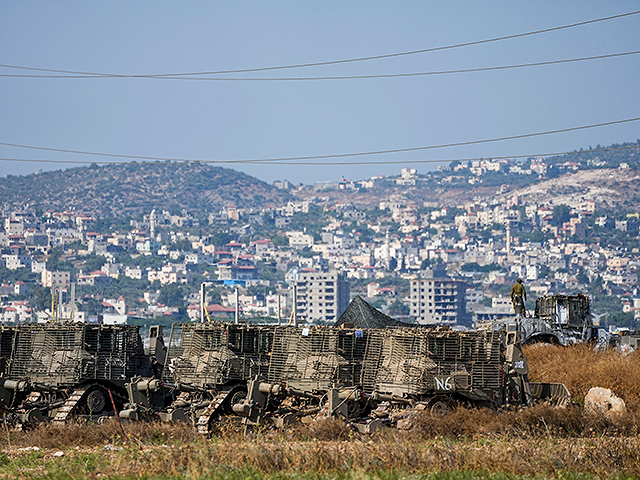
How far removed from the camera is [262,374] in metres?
24.3

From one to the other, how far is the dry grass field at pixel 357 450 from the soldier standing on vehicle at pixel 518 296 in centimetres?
1635

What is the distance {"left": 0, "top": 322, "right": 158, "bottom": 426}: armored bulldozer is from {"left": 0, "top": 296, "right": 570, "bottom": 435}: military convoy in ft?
0.09

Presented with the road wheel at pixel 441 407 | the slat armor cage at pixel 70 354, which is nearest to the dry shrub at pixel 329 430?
the road wheel at pixel 441 407

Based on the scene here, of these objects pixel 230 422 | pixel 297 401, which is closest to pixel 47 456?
pixel 230 422

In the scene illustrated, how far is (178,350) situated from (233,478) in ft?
43.3

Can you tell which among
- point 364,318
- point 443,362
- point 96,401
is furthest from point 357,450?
point 364,318

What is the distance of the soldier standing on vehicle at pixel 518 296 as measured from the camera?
38844 mm

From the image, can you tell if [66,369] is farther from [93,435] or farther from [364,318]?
[364,318]

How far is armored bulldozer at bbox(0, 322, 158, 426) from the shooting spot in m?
23.4

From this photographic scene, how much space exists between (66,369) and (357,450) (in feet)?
34.5

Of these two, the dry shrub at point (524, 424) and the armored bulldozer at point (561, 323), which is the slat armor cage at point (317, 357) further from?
the armored bulldozer at point (561, 323)

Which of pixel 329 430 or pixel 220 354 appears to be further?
pixel 220 354

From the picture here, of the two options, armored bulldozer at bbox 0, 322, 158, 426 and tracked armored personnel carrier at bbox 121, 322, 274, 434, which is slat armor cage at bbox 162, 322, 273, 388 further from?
armored bulldozer at bbox 0, 322, 158, 426

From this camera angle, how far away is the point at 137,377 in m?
23.6
